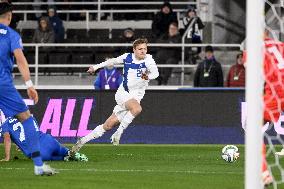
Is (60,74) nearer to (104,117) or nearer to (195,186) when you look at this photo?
(104,117)

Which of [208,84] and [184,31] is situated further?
[184,31]

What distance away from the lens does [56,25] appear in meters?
26.2

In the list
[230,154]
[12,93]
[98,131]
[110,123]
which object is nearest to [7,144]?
[98,131]

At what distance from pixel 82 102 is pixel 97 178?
913 centimetres

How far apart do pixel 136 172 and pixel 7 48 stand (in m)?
2.46

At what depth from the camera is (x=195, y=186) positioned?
11875mm

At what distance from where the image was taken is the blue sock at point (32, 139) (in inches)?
492

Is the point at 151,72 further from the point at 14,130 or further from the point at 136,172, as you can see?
the point at 136,172

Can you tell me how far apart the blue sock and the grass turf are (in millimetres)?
247

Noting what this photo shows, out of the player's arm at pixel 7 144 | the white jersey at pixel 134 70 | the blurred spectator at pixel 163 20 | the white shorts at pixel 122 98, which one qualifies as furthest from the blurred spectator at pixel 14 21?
the player's arm at pixel 7 144

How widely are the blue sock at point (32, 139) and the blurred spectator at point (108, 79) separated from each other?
10.1 m

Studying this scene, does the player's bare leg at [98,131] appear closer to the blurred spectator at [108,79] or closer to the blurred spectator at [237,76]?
the blurred spectator at [108,79]

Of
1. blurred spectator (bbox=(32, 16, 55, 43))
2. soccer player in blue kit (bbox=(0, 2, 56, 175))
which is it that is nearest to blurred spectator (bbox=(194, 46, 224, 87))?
blurred spectator (bbox=(32, 16, 55, 43))

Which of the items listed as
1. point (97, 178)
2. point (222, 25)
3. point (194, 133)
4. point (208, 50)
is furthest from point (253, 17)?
point (222, 25)
